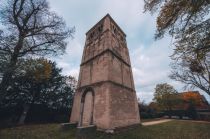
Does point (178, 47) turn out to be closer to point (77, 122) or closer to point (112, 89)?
point (112, 89)

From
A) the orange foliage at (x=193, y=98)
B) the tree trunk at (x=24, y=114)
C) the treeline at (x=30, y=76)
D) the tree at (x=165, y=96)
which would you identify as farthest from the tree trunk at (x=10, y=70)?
the orange foliage at (x=193, y=98)

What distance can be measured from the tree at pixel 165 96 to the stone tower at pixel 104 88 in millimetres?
26134

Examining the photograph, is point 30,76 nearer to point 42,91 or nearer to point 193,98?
point 42,91

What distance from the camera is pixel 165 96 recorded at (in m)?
37.0

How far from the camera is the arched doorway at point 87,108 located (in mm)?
11586

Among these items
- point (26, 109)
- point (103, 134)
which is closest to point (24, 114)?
point (26, 109)

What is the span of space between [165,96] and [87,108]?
31383 mm

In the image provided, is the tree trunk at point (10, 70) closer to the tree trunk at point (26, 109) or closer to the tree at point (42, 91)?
the tree at point (42, 91)

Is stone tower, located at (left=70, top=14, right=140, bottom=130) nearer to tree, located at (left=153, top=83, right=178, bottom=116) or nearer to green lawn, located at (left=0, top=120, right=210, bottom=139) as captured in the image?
green lawn, located at (left=0, top=120, right=210, bottom=139)

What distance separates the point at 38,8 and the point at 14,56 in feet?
17.7

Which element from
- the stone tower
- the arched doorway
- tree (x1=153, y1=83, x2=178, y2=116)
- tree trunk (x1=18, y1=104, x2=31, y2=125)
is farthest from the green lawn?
tree (x1=153, y1=83, x2=178, y2=116)

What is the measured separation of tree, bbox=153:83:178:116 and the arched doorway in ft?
101

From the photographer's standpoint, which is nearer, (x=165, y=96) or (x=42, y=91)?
(x=42, y=91)

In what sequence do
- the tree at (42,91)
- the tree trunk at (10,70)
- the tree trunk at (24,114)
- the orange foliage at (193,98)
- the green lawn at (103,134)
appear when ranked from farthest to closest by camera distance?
the orange foliage at (193,98) < the tree at (42,91) < the tree trunk at (24,114) < the tree trunk at (10,70) < the green lawn at (103,134)
